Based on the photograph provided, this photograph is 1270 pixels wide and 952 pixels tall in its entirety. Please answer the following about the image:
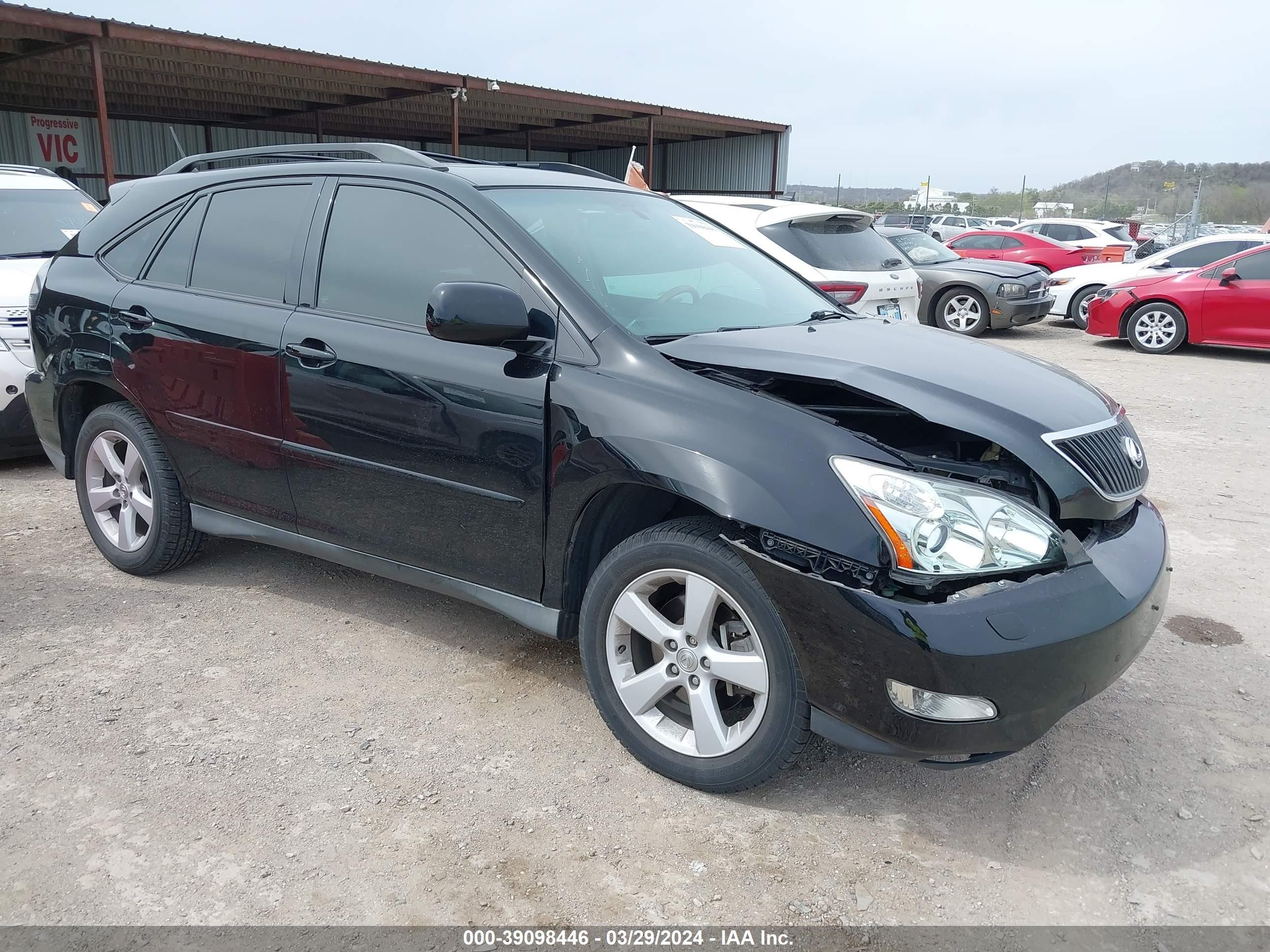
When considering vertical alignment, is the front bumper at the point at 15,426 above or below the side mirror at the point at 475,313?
below

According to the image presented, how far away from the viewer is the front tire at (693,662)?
2.52m

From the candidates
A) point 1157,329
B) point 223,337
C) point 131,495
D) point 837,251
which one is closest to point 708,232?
point 223,337

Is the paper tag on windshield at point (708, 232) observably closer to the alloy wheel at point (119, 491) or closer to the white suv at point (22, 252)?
the alloy wheel at point (119, 491)

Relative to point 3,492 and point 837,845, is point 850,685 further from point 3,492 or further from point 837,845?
point 3,492

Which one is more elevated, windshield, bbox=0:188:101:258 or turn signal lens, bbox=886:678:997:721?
windshield, bbox=0:188:101:258

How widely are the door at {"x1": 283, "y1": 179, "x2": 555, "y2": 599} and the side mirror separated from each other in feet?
0.42

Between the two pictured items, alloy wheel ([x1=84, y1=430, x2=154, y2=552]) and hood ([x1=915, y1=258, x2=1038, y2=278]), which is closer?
alloy wheel ([x1=84, y1=430, x2=154, y2=552])

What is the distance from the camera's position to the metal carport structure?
1433 centimetres

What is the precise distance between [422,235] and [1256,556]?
416 centimetres

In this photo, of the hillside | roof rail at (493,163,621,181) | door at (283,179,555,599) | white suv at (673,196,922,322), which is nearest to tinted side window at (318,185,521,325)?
door at (283,179,555,599)

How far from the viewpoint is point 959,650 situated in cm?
228

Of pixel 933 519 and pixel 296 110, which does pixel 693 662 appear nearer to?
pixel 933 519

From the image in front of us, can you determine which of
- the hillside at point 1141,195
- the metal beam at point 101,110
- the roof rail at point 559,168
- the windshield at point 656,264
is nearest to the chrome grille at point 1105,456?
the windshield at point 656,264

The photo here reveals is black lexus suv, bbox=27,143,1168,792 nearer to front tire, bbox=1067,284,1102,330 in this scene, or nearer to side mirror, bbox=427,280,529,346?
side mirror, bbox=427,280,529,346
